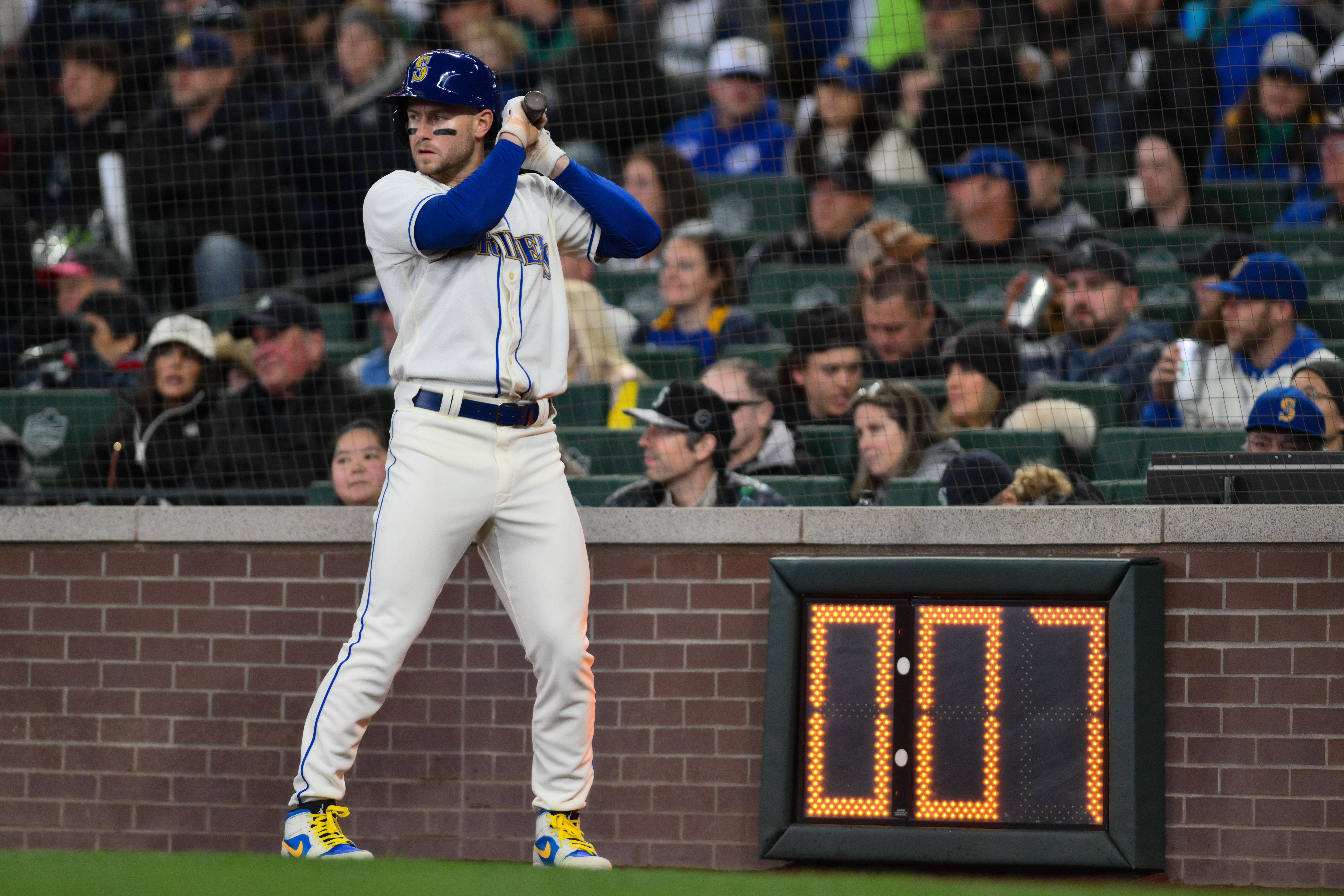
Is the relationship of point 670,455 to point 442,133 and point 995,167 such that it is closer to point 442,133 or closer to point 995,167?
point 442,133

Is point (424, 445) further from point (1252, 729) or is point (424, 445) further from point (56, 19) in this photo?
point (56, 19)

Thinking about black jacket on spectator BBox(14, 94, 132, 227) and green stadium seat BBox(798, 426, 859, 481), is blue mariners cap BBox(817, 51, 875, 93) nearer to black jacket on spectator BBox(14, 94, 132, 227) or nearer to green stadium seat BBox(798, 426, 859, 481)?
green stadium seat BBox(798, 426, 859, 481)

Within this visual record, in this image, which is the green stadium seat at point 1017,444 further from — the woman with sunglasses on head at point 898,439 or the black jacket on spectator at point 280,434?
the black jacket on spectator at point 280,434

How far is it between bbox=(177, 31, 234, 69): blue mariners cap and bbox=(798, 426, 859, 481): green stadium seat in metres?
4.25

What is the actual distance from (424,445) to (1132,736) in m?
2.12

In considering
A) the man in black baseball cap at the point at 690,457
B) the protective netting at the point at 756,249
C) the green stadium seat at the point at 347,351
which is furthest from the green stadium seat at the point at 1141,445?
the green stadium seat at the point at 347,351

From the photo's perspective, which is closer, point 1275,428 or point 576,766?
point 576,766

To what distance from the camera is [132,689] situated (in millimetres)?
5133

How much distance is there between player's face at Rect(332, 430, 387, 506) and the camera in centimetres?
546

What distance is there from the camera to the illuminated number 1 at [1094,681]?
4.34 m

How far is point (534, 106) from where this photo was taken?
3.88 m

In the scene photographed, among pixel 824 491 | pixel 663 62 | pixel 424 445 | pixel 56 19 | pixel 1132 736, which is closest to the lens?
pixel 424 445

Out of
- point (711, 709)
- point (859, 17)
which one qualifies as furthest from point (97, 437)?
point (859, 17)

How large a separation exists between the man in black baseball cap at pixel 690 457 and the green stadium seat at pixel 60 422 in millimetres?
2405
